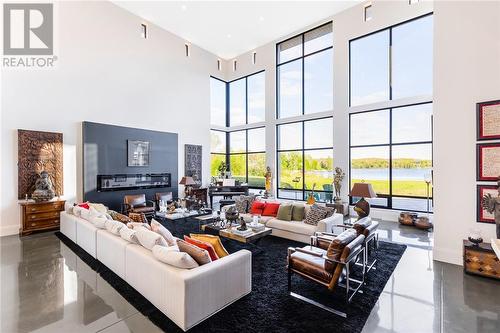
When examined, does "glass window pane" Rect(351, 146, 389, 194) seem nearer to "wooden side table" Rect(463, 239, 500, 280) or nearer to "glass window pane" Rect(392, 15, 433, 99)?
"glass window pane" Rect(392, 15, 433, 99)

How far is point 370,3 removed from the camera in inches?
295

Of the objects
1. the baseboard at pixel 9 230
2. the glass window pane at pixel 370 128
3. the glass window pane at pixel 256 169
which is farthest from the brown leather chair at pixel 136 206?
the glass window pane at pixel 370 128

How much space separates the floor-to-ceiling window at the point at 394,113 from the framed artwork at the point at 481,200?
284 centimetres

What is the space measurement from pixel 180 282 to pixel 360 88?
7.93m

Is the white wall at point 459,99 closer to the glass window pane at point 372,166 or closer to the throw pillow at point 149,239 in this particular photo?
the glass window pane at point 372,166

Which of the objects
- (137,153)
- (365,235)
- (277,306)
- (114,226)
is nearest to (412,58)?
(365,235)

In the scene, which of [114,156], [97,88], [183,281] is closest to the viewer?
[183,281]

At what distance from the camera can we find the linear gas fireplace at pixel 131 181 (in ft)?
23.8

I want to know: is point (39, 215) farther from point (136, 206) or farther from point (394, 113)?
point (394, 113)

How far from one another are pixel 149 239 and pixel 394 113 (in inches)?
292

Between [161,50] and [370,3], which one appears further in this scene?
[161,50]

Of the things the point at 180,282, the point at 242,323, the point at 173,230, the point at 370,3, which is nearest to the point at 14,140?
the point at 173,230

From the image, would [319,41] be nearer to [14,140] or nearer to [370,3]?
[370,3]

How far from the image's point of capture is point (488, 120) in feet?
11.6
